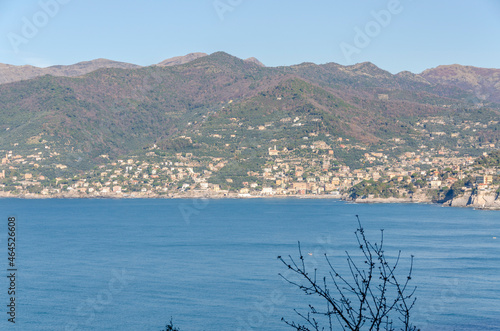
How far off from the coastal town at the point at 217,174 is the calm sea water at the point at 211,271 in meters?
54.2

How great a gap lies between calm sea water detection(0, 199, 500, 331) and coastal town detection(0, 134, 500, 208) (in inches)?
2133

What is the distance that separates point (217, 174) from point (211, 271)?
92315 millimetres

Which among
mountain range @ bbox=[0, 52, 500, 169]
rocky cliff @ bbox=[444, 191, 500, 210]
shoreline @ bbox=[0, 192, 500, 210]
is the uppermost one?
mountain range @ bbox=[0, 52, 500, 169]

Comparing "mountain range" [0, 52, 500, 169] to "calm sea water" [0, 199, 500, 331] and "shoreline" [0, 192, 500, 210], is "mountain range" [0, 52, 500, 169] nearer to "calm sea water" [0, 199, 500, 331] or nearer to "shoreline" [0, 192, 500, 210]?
"shoreline" [0, 192, 500, 210]

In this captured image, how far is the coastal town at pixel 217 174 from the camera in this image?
410ft

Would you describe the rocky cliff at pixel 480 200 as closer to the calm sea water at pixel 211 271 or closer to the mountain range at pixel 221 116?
the calm sea water at pixel 211 271

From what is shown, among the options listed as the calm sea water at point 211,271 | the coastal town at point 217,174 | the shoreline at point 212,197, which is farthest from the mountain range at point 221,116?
the calm sea water at point 211,271

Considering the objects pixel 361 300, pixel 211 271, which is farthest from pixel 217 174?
pixel 361 300

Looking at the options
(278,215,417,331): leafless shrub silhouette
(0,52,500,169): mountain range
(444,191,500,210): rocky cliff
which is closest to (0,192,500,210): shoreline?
(444,191,500,210): rocky cliff

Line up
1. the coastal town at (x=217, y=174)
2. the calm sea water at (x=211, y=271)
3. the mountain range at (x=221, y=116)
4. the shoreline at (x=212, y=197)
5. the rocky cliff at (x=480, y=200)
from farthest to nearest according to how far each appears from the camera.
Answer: the mountain range at (x=221, y=116) → the coastal town at (x=217, y=174) → the shoreline at (x=212, y=197) → the rocky cliff at (x=480, y=200) → the calm sea water at (x=211, y=271)

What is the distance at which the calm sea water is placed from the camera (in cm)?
2595

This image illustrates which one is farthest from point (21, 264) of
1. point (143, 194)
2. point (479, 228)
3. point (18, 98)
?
point (18, 98)

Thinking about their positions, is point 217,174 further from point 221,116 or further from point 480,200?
point 480,200

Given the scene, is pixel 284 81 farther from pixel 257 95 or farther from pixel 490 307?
pixel 490 307
